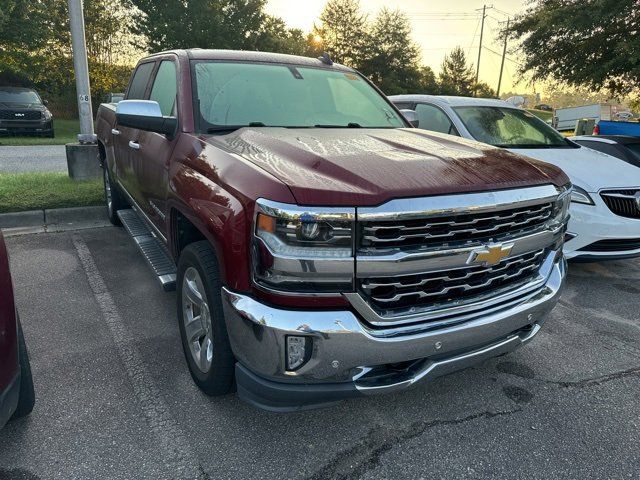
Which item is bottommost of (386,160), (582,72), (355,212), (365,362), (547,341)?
(547,341)

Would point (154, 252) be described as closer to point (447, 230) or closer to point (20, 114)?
point (447, 230)

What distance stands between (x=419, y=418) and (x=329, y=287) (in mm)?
1112

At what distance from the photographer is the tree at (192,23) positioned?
31781mm

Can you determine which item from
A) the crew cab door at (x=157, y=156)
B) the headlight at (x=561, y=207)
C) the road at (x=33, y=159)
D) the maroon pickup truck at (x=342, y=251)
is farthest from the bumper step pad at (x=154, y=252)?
the road at (x=33, y=159)

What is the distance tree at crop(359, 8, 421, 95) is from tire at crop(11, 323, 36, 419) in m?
45.1

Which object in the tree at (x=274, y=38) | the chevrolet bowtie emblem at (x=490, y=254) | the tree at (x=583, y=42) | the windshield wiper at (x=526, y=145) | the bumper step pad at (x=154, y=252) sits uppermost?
the tree at (x=274, y=38)

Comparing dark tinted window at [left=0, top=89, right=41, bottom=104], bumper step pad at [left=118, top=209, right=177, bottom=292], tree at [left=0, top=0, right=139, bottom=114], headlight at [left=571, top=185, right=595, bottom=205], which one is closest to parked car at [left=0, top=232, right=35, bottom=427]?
bumper step pad at [left=118, top=209, right=177, bottom=292]

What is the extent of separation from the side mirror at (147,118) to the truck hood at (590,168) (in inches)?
144

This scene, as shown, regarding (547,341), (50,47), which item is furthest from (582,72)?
(50,47)


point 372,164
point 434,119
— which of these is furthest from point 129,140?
point 434,119

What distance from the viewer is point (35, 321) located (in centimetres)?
350

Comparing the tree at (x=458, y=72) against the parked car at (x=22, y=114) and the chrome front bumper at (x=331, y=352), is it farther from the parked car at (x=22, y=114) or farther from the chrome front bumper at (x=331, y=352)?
the chrome front bumper at (x=331, y=352)

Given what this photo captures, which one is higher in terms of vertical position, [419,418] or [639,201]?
[639,201]

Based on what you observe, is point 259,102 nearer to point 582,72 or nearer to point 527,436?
point 527,436
